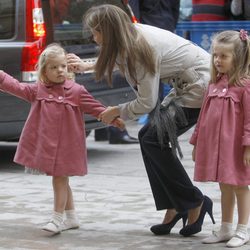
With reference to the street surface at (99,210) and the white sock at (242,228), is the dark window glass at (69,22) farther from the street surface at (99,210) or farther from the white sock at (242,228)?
the white sock at (242,228)

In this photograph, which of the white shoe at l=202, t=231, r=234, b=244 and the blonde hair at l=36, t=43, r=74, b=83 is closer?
the white shoe at l=202, t=231, r=234, b=244

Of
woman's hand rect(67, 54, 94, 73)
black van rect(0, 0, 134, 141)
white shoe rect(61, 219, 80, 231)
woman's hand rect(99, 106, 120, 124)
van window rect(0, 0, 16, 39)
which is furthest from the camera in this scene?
Result: van window rect(0, 0, 16, 39)

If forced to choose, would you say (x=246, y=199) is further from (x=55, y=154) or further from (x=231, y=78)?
(x=55, y=154)

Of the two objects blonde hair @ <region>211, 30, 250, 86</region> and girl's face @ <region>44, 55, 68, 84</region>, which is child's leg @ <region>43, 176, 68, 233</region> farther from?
blonde hair @ <region>211, 30, 250, 86</region>

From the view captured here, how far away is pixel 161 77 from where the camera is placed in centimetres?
575

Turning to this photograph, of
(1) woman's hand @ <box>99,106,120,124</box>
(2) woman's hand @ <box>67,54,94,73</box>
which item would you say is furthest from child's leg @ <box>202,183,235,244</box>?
(2) woman's hand @ <box>67,54,94,73</box>

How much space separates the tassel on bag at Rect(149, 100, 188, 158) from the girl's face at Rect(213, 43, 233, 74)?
15.2 inches

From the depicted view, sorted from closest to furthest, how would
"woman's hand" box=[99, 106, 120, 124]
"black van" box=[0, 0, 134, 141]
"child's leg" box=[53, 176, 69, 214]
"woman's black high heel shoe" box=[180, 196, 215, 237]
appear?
"woman's hand" box=[99, 106, 120, 124]
"woman's black high heel shoe" box=[180, 196, 215, 237]
"child's leg" box=[53, 176, 69, 214]
"black van" box=[0, 0, 134, 141]

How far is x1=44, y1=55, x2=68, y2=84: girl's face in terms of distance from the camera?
19.5 feet

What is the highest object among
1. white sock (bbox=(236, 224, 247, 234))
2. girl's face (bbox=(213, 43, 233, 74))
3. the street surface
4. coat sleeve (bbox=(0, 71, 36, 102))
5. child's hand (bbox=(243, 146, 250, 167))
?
girl's face (bbox=(213, 43, 233, 74))

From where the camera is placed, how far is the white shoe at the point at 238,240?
5.51 meters

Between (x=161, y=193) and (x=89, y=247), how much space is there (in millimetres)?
600

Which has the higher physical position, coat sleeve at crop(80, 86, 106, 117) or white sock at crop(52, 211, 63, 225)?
coat sleeve at crop(80, 86, 106, 117)

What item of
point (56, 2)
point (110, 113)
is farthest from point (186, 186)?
point (56, 2)
